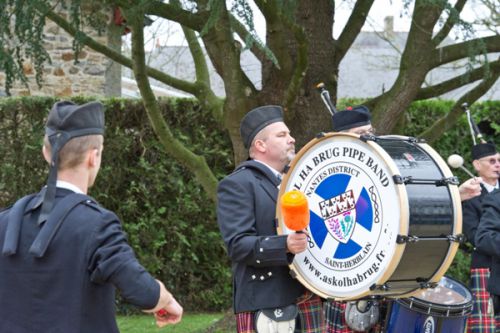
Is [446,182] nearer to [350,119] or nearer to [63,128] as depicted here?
[350,119]

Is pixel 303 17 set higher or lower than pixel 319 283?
higher

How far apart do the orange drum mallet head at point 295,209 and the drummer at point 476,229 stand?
3.41 metres

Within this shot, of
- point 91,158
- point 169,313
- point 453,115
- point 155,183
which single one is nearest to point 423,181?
point 169,313

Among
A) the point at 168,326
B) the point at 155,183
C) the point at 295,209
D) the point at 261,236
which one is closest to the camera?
the point at 295,209

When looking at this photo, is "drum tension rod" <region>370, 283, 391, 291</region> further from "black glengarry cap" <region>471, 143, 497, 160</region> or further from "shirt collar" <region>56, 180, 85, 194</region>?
"black glengarry cap" <region>471, 143, 497, 160</region>

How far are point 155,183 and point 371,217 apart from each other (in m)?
5.75

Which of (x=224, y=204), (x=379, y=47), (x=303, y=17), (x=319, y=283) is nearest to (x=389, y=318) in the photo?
(x=319, y=283)

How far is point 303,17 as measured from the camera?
287 inches

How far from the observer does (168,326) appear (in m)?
9.39

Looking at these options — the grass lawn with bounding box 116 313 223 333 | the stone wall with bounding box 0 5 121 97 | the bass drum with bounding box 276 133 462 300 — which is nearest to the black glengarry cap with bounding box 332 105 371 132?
the bass drum with bounding box 276 133 462 300

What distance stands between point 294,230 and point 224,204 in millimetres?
511

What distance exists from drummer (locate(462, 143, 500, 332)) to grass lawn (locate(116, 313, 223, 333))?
8.53 ft

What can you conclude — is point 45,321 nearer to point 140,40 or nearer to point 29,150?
point 140,40

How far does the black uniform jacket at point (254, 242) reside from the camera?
4441 mm
